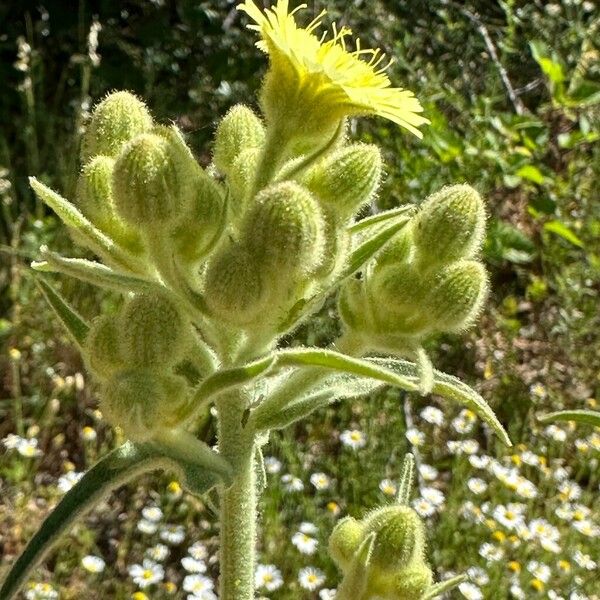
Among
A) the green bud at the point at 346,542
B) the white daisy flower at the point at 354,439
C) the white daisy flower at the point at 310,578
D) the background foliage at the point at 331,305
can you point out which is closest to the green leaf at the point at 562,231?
the background foliage at the point at 331,305

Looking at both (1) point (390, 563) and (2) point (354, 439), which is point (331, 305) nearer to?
(2) point (354, 439)

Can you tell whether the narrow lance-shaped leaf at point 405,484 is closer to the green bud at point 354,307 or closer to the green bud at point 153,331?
the green bud at point 354,307

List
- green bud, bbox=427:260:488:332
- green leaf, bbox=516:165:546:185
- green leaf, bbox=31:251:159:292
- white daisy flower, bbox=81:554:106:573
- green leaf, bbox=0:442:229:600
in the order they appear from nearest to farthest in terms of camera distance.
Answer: green leaf, bbox=0:442:229:600 → green leaf, bbox=31:251:159:292 → green bud, bbox=427:260:488:332 → white daisy flower, bbox=81:554:106:573 → green leaf, bbox=516:165:546:185

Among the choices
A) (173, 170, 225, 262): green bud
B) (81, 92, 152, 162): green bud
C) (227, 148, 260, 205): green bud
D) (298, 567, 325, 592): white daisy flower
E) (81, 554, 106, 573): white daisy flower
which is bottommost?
(298, 567, 325, 592): white daisy flower

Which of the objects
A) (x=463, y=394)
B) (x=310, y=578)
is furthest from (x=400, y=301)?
(x=310, y=578)

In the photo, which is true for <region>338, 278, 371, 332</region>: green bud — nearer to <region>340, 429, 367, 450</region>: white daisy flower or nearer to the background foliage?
the background foliage

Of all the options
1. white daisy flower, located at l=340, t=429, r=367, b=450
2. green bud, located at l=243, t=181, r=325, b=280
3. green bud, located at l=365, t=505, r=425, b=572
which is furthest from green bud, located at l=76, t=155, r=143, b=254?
white daisy flower, located at l=340, t=429, r=367, b=450
